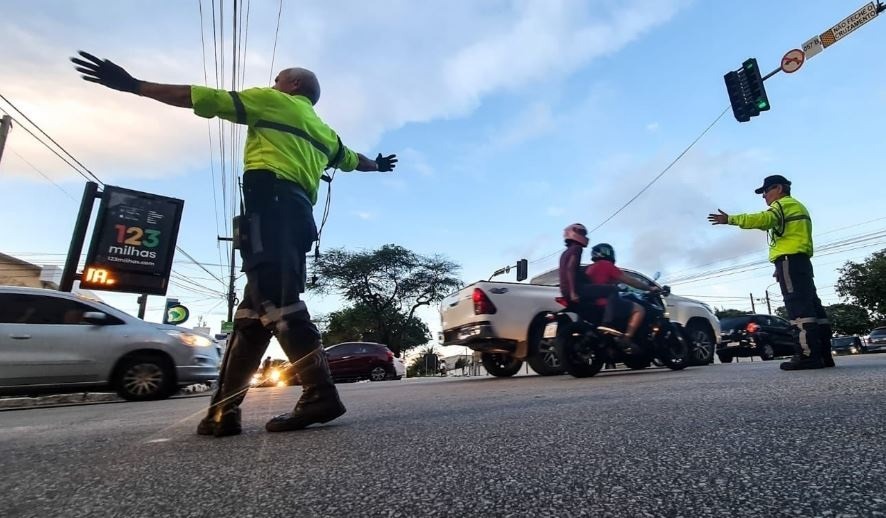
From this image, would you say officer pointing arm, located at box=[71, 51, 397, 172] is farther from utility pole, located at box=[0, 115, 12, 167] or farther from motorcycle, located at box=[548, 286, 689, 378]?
utility pole, located at box=[0, 115, 12, 167]

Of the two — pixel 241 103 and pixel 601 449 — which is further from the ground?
pixel 241 103

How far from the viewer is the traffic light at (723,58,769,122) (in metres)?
10.2

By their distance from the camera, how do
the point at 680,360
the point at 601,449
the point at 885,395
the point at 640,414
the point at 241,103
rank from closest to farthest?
the point at 601,449
the point at 640,414
the point at 885,395
the point at 241,103
the point at 680,360

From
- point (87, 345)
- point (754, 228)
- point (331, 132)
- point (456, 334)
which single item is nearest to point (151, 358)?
point (87, 345)

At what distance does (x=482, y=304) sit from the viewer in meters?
7.05

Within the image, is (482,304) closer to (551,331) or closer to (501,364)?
(551,331)

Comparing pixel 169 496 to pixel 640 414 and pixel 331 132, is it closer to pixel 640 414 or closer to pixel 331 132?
pixel 640 414

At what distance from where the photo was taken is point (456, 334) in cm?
740

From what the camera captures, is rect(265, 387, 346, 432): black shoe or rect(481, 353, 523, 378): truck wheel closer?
rect(265, 387, 346, 432): black shoe

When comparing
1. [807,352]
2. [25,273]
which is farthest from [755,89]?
[25,273]

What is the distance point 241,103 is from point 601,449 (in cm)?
225

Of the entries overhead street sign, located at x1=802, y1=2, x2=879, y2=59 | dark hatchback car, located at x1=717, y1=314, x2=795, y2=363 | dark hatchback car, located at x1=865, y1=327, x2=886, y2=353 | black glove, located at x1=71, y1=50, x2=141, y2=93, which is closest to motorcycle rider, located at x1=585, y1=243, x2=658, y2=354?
black glove, located at x1=71, y1=50, x2=141, y2=93

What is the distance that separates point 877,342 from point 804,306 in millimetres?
24027

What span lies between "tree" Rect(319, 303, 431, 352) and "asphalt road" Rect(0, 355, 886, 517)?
114 feet
